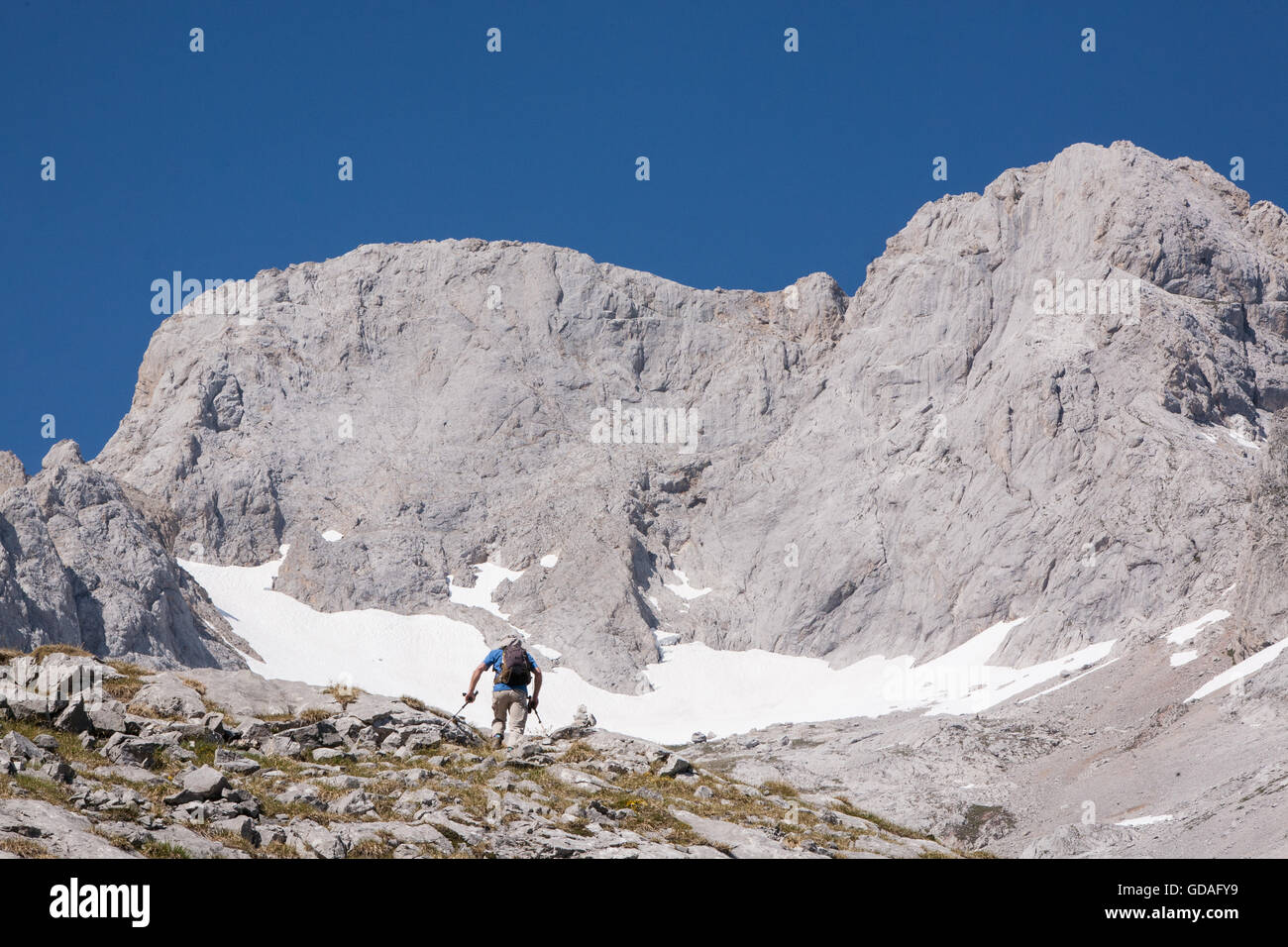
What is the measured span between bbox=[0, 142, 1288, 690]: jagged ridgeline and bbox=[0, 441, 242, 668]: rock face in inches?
15.9

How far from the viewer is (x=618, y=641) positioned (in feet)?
461

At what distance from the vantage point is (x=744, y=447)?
175 meters

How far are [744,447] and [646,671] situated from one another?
149 feet

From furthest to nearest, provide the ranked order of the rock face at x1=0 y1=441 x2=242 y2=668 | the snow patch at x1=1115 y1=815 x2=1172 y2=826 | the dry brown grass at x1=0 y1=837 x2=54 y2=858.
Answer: the rock face at x1=0 y1=441 x2=242 y2=668
the snow patch at x1=1115 y1=815 x2=1172 y2=826
the dry brown grass at x1=0 y1=837 x2=54 y2=858

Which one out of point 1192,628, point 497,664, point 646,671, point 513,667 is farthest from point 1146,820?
point 646,671

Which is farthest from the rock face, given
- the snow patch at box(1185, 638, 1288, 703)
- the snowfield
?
the snow patch at box(1185, 638, 1288, 703)

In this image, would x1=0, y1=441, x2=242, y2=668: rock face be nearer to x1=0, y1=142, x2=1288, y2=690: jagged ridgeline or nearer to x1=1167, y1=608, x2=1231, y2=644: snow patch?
x1=0, y1=142, x2=1288, y2=690: jagged ridgeline

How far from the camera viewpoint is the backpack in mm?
27141

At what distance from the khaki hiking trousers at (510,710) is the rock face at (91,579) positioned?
3421 inches

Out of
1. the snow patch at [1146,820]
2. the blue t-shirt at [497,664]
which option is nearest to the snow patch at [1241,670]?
the snow patch at [1146,820]

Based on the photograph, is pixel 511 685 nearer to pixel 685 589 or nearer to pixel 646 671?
pixel 646 671

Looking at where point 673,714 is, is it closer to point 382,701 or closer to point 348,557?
point 348,557
